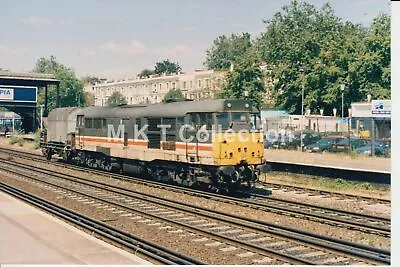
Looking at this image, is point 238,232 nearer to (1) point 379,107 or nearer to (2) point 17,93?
(1) point 379,107

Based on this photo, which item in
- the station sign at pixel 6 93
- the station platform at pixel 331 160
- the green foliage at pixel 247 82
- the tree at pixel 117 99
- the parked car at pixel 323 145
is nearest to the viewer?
the green foliage at pixel 247 82

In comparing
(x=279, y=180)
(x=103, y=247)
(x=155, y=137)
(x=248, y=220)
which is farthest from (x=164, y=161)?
(x=103, y=247)

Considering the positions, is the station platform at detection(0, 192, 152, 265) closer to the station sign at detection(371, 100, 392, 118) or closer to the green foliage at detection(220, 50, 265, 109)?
the green foliage at detection(220, 50, 265, 109)

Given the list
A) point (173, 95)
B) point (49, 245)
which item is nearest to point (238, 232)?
point (49, 245)

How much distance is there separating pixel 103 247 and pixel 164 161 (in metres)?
8.30

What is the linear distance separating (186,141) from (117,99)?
6704 mm

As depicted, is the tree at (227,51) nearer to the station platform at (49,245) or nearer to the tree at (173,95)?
the tree at (173,95)

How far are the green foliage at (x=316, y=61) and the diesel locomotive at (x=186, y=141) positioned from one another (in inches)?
96.8

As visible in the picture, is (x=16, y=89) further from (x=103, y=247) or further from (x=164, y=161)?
(x=103, y=247)

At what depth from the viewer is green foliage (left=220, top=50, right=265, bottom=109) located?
1665 centimetres

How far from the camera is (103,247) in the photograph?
9250mm

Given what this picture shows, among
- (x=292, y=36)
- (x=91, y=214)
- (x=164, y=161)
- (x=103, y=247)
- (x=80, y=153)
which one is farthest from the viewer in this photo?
(x=80, y=153)

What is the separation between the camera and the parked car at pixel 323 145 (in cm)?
2466

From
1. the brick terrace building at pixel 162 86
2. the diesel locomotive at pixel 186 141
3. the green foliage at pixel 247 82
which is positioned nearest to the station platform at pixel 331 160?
the green foliage at pixel 247 82
